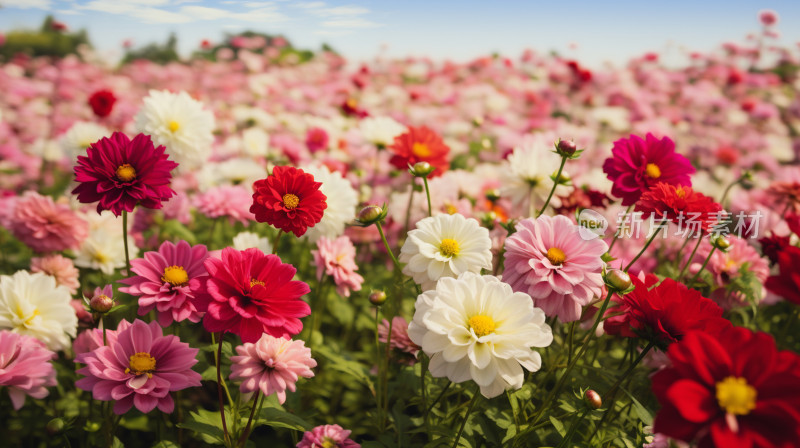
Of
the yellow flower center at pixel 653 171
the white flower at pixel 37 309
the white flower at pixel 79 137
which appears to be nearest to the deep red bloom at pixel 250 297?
the white flower at pixel 37 309

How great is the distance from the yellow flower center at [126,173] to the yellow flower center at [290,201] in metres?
0.49

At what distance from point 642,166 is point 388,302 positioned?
136cm

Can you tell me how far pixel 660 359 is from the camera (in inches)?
80.0

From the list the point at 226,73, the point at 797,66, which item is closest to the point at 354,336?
the point at 226,73

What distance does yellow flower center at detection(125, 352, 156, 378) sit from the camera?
4.78 ft

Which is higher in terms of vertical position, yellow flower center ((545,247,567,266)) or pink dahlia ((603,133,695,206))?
pink dahlia ((603,133,695,206))

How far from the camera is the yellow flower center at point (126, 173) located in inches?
62.7

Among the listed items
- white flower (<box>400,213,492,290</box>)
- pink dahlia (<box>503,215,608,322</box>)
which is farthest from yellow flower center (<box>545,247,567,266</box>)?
white flower (<box>400,213,492,290</box>)

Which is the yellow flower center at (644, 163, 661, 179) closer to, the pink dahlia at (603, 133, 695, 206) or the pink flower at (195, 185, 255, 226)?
the pink dahlia at (603, 133, 695, 206)

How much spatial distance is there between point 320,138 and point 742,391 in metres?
3.31

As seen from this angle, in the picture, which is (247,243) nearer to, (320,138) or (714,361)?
(320,138)

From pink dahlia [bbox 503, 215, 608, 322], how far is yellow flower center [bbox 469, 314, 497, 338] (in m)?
0.20

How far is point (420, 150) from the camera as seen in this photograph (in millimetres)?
2656

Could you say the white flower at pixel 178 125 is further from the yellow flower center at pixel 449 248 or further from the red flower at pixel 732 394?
the red flower at pixel 732 394
